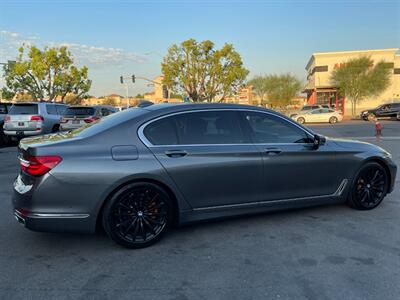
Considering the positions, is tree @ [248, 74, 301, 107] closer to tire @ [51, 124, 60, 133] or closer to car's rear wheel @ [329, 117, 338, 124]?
car's rear wheel @ [329, 117, 338, 124]

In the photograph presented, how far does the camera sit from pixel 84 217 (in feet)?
11.6

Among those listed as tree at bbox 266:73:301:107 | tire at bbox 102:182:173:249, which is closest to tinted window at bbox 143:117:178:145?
tire at bbox 102:182:173:249

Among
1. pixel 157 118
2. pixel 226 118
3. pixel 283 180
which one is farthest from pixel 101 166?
pixel 283 180

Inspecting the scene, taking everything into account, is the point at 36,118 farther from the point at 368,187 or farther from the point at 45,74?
the point at 45,74

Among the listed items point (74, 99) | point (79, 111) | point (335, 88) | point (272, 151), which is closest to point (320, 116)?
point (335, 88)

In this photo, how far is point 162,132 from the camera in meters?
3.91

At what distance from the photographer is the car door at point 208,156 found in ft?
12.6

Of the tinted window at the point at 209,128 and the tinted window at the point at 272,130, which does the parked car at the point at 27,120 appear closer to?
the tinted window at the point at 209,128

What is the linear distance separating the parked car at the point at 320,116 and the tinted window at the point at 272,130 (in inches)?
1021

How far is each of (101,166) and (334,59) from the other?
47.3 m

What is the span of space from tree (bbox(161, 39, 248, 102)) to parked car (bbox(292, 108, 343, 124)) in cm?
1476

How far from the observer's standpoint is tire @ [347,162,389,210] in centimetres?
492

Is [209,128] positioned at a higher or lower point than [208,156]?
higher

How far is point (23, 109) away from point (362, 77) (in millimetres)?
38211
